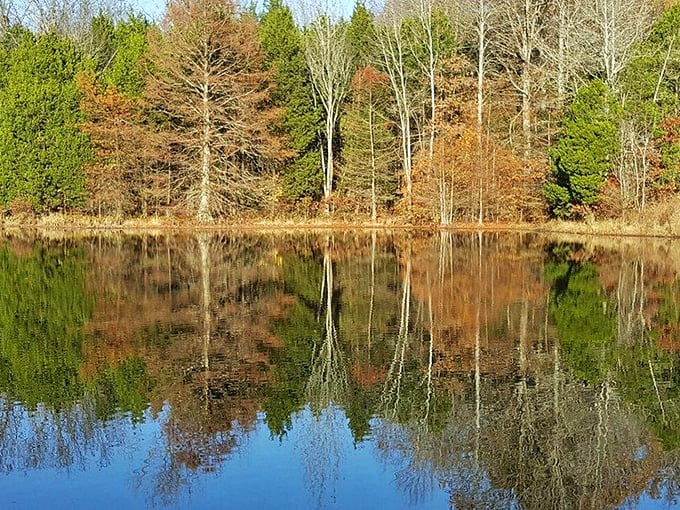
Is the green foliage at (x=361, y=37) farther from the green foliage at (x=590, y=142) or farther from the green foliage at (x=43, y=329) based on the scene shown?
the green foliage at (x=43, y=329)

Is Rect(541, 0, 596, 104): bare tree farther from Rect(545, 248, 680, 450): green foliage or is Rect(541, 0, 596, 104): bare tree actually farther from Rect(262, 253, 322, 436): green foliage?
Rect(262, 253, 322, 436): green foliage

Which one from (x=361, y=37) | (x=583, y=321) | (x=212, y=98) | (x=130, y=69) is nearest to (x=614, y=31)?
(x=361, y=37)

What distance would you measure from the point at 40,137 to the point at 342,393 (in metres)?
36.5

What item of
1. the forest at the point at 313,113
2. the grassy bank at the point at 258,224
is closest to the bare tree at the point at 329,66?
the forest at the point at 313,113

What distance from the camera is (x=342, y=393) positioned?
10.5 meters

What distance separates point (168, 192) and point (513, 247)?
19.5 meters

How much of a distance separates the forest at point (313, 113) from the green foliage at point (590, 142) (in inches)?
66.7

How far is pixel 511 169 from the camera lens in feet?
128

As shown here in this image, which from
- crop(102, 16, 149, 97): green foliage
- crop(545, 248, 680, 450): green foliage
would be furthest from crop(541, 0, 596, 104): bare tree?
crop(545, 248, 680, 450): green foliage

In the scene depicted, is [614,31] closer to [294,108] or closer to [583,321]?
[294,108]

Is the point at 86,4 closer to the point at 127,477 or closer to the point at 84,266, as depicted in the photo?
the point at 84,266

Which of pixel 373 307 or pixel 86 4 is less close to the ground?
pixel 86 4

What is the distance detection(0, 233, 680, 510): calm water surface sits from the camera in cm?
774

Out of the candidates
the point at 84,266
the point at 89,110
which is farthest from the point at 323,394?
the point at 89,110
